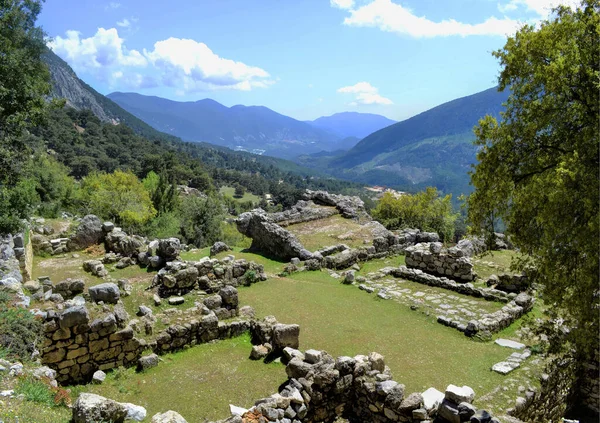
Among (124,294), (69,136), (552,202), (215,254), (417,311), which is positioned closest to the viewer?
(552,202)

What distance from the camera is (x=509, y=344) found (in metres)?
13.3

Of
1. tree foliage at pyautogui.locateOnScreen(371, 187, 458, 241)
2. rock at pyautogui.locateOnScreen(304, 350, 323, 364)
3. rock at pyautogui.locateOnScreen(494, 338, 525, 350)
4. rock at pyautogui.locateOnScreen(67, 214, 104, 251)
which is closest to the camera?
rock at pyautogui.locateOnScreen(304, 350, 323, 364)

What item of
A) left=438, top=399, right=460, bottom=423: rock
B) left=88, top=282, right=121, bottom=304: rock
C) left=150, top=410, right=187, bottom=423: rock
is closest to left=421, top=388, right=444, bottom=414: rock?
left=438, top=399, right=460, bottom=423: rock

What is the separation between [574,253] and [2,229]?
2222 cm

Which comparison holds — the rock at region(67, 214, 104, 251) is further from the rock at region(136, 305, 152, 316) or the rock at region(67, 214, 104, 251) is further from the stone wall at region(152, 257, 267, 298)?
the rock at region(136, 305, 152, 316)

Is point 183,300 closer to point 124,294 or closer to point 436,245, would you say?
point 124,294

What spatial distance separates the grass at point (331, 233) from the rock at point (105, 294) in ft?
46.3

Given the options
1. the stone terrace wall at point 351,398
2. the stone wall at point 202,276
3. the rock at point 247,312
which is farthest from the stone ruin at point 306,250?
the stone terrace wall at point 351,398

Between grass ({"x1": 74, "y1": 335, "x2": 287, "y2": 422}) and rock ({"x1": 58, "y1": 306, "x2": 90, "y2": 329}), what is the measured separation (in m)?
1.69

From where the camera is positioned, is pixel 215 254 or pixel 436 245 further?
pixel 215 254

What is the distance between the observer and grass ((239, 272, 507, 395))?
1134cm

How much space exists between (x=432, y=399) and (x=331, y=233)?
20.3 meters

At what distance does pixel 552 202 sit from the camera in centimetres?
745

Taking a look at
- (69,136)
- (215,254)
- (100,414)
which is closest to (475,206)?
(100,414)
